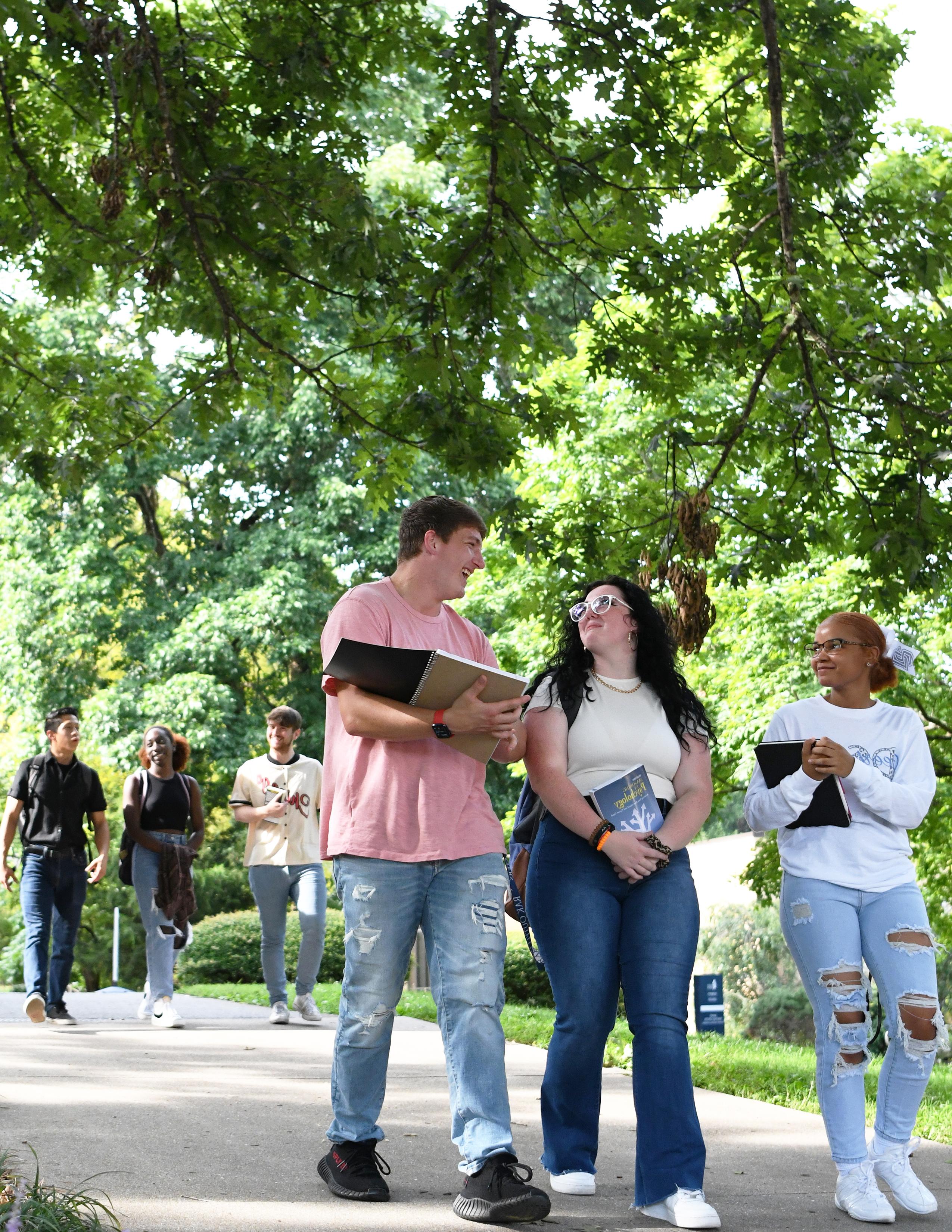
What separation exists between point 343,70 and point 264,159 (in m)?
0.96

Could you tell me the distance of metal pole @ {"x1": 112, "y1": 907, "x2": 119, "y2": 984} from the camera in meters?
24.7

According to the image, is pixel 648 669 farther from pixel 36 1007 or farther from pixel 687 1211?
pixel 36 1007

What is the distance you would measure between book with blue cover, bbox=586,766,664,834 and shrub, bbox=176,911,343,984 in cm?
1553

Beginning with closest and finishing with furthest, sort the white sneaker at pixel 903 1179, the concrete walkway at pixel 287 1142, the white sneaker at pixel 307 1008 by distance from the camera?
the concrete walkway at pixel 287 1142, the white sneaker at pixel 903 1179, the white sneaker at pixel 307 1008

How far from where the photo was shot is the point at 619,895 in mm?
4680

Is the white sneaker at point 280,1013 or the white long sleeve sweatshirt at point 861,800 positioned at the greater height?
the white long sleeve sweatshirt at point 861,800

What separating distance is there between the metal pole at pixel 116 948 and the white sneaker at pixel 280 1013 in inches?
538

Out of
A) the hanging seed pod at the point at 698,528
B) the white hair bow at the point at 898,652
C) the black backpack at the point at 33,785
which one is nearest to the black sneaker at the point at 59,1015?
the black backpack at the point at 33,785

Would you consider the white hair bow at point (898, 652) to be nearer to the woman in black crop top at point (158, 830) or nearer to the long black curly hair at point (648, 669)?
the long black curly hair at point (648, 669)

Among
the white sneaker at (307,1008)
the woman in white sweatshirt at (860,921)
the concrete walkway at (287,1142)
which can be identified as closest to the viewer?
the concrete walkway at (287,1142)

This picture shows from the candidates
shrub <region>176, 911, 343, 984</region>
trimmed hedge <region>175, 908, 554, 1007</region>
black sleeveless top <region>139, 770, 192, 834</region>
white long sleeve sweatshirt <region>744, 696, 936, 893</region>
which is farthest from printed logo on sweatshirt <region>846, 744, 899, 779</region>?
shrub <region>176, 911, 343, 984</region>

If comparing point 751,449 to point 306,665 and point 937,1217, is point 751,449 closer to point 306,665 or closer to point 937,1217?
point 937,1217

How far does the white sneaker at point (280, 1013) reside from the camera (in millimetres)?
10367

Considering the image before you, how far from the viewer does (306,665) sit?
28641mm
